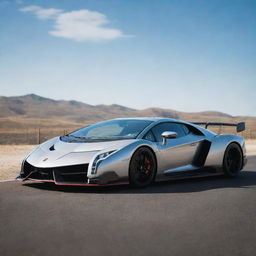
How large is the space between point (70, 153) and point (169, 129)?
92.9 inches

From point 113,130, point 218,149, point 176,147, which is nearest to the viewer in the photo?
point 176,147

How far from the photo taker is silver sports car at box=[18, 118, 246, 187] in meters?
7.38

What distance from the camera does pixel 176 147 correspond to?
28.9 ft

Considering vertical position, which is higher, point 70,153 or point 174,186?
point 70,153

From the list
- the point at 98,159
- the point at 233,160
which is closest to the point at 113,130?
the point at 98,159

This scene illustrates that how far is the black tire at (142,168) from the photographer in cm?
785

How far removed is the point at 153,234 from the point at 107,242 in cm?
56

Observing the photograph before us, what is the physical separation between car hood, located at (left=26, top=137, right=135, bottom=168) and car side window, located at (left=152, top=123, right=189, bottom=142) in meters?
0.79

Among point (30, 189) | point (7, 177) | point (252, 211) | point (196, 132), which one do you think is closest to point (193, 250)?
point (252, 211)

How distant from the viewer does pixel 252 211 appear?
20.3 ft

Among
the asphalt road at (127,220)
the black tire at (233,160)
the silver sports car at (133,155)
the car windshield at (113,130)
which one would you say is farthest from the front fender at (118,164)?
Answer: the black tire at (233,160)

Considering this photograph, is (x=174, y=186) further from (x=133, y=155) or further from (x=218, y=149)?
(x=218, y=149)

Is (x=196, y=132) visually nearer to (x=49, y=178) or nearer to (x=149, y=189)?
(x=149, y=189)

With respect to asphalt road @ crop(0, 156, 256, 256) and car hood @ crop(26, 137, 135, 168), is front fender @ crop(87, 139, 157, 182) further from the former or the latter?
asphalt road @ crop(0, 156, 256, 256)
